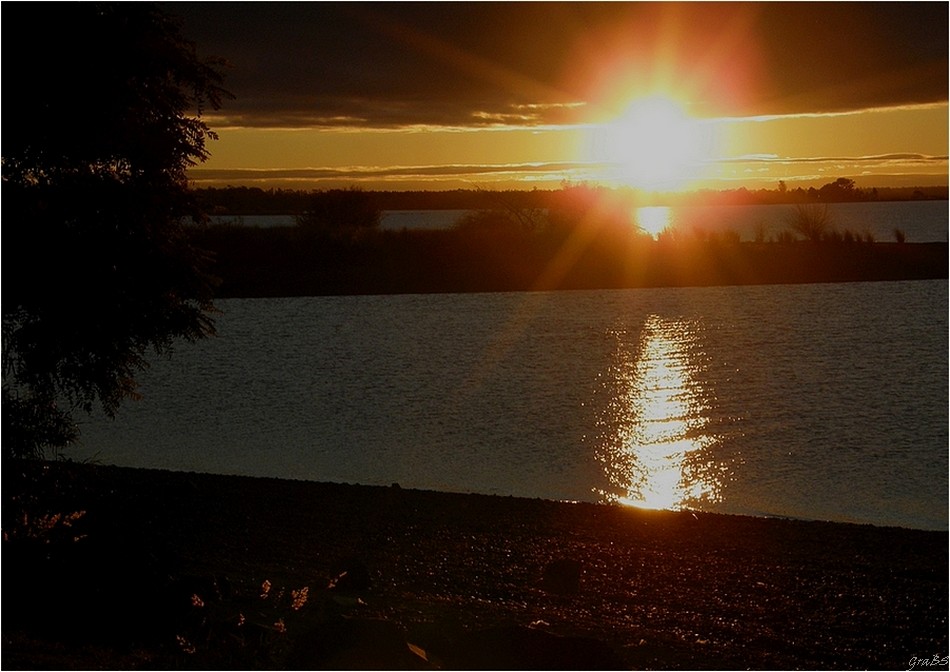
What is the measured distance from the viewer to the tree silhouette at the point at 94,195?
10.9m

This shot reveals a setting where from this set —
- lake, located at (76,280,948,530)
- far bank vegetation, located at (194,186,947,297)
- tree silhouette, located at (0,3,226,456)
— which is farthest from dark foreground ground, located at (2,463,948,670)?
far bank vegetation, located at (194,186,947,297)

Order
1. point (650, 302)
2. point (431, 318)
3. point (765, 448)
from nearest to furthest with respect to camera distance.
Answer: point (765, 448) → point (431, 318) → point (650, 302)

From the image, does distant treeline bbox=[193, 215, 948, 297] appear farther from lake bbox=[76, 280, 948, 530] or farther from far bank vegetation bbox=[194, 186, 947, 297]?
lake bbox=[76, 280, 948, 530]

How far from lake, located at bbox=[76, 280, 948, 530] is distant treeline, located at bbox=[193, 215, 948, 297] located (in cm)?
968

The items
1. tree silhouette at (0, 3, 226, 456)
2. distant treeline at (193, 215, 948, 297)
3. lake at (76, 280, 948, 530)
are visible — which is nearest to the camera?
tree silhouette at (0, 3, 226, 456)

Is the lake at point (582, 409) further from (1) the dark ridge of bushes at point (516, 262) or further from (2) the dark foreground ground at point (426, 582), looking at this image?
(1) the dark ridge of bushes at point (516, 262)

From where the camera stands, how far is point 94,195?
448 inches

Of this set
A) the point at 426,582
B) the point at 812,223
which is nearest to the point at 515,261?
the point at 812,223

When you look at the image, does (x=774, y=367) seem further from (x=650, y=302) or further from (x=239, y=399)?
(x=650, y=302)

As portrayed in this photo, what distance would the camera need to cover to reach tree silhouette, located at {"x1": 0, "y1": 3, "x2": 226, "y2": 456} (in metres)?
10.9

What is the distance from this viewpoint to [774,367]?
87.2ft

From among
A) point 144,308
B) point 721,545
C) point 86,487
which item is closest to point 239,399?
point 86,487

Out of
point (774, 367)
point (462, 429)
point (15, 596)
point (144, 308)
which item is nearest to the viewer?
point (15, 596)

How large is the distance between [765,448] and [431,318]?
21.0 m
